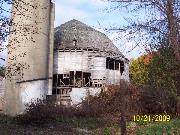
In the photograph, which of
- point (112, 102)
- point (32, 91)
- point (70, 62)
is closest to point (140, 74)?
point (70, 62)

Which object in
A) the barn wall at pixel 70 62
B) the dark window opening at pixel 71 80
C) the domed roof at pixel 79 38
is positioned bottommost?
the dark window opening at pixel 71 80

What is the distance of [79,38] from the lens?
1838 inches

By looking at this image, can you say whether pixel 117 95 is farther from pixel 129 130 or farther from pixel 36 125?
pixel 129 130

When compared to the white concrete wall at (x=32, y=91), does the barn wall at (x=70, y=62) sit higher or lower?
higher

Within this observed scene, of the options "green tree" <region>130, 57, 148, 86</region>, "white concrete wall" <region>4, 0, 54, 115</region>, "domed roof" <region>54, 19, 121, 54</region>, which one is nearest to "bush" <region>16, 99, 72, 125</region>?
"white concrete wall" <region>4, 0, 54, 115</region>

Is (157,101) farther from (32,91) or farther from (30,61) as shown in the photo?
(30,61)

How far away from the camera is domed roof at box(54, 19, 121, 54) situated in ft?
150

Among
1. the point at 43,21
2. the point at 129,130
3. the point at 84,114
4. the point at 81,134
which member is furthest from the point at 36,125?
the point at 43,21

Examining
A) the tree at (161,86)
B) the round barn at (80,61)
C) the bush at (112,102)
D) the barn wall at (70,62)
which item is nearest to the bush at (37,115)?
the bush at (112,102)

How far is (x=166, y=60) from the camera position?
24781 mm

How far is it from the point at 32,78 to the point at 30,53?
85.3 inches

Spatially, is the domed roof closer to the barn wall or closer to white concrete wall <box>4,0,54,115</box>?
the barn wall

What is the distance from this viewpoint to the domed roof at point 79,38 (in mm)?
45656

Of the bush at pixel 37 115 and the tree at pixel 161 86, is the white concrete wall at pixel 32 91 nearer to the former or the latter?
the bush at pixel 37 115
